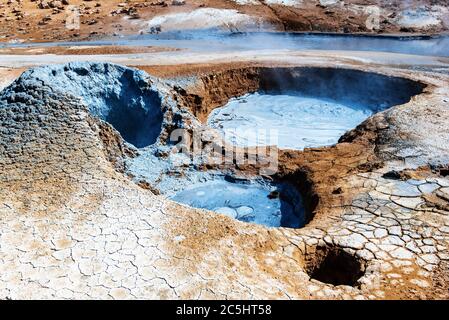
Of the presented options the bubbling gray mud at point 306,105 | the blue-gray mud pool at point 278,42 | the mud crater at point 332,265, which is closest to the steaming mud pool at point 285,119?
the bubbling gray mud at point 306,105

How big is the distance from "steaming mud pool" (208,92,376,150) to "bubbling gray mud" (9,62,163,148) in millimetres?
1848

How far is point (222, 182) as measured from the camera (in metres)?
7.82

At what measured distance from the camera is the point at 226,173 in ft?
26.1

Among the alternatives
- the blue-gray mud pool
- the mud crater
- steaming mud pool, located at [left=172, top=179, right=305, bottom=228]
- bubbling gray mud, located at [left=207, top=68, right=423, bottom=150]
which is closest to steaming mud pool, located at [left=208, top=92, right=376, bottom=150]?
bubbling gray mud, located at [left=207, top=68, right=423, bottom=150]

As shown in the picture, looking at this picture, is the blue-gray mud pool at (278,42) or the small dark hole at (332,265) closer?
the small dark hole at (332,265)

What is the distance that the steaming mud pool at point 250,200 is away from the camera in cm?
698

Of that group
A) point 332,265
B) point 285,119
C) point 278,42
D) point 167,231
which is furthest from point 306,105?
point 167,231

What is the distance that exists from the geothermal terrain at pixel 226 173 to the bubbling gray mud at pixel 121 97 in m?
0.02

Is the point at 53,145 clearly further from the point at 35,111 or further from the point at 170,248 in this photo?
the point at 170,248

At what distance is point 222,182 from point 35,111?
3.04 meters

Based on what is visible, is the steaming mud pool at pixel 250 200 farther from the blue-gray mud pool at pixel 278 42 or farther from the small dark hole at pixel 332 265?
the blue-gray mud pool at pixel 278 42

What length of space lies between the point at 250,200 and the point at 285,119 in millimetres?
4195

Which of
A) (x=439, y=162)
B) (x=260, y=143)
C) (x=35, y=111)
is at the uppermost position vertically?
(x=35, y=111)
